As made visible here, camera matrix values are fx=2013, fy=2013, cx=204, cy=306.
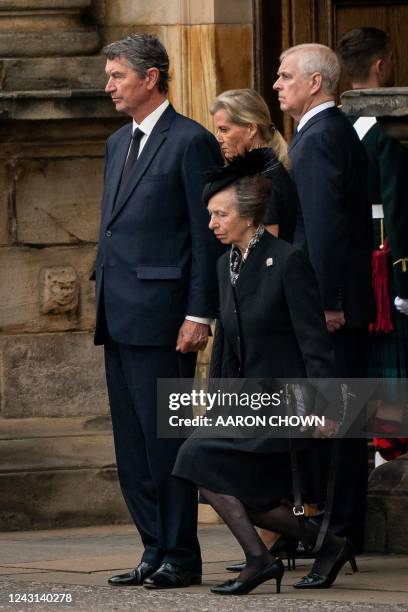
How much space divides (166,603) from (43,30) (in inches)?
141

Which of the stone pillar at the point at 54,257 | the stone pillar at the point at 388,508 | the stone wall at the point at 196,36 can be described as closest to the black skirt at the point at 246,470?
the stone pillar at the point at 388,508

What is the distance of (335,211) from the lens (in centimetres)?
738

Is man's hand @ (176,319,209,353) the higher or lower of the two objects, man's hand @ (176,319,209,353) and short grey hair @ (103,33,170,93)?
the lower

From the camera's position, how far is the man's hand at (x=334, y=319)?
7391 mm

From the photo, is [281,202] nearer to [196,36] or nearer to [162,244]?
[162,244]

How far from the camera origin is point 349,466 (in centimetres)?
750

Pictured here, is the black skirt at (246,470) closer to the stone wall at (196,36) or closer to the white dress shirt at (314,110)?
the white dress shirt at (314,110)

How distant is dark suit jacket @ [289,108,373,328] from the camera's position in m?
7.36

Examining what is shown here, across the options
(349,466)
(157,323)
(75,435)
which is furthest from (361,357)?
(75,435)

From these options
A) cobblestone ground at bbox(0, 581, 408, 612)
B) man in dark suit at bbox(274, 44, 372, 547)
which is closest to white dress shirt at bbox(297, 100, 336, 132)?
man in dark suit at bbox(274, 44, 372, 547)

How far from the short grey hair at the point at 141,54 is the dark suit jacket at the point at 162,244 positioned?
0.19 meters

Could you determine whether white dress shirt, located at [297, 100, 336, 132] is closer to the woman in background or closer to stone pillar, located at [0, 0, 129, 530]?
the woman in background

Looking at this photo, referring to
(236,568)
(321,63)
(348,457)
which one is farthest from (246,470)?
(321,63)

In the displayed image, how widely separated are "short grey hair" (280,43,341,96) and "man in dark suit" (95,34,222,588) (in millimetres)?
593
